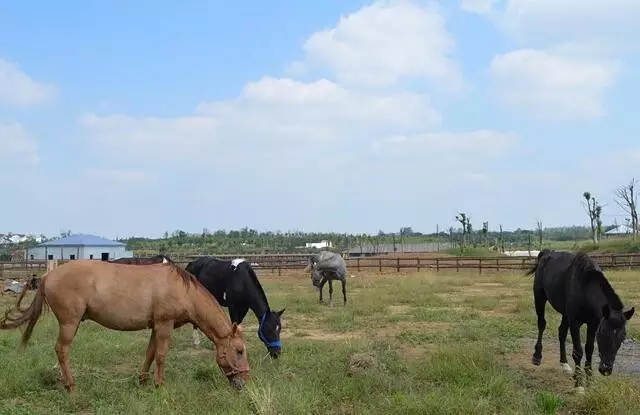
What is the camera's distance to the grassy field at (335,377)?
5.91 m

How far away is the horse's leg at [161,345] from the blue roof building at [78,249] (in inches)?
1919

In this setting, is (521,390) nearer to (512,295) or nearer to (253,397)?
(253,397)

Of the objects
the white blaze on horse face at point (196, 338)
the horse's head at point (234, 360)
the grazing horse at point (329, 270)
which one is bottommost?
the white blaze on horse face at point (196, 338)

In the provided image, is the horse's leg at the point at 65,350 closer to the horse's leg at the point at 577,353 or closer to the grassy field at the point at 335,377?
the grassy field at the point at 335,377

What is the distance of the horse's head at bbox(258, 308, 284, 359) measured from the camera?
8531 millimetres

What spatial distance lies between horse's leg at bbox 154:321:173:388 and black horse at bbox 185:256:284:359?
1697 mm

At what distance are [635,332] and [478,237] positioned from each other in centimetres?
8058

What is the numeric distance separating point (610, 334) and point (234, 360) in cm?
424

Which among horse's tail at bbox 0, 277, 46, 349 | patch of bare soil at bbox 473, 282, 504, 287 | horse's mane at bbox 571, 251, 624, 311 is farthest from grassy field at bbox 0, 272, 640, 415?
patch of bare soil at bbox 473, 282, 504, 287

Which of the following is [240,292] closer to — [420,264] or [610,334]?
[610,334]

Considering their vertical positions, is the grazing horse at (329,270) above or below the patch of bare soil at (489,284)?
above

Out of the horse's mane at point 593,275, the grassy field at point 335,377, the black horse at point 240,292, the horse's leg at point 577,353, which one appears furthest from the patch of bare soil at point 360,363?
the horse's mane at point 593,275

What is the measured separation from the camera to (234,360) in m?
6.96

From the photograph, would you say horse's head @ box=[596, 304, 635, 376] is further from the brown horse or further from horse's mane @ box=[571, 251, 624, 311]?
the brown horse
